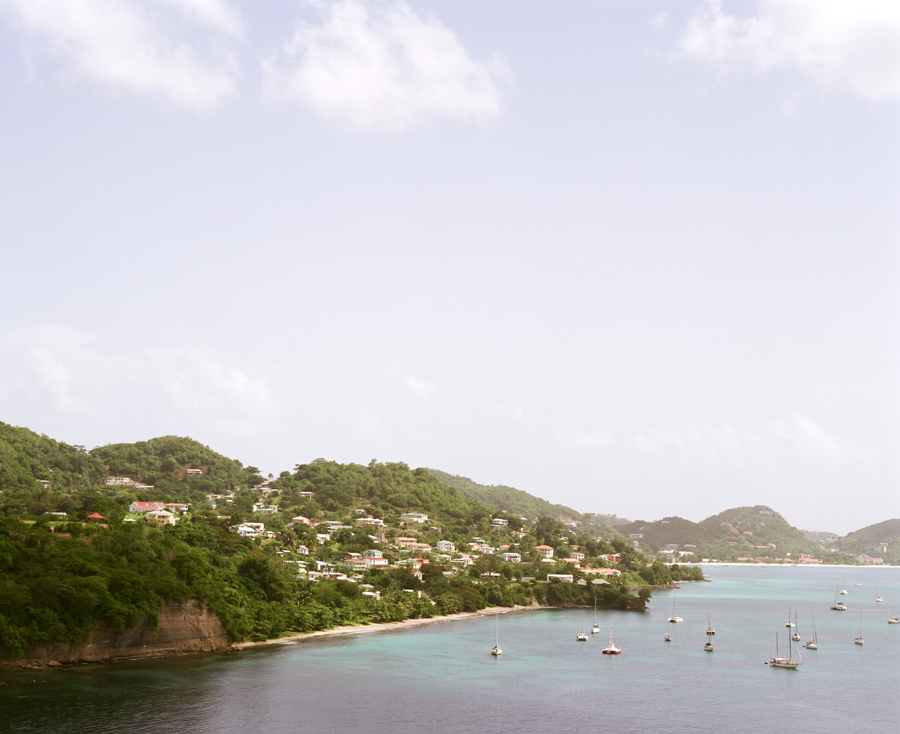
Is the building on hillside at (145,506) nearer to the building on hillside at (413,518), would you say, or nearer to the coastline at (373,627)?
the coastline at (373,627)

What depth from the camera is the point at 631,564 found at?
174250 millimetres

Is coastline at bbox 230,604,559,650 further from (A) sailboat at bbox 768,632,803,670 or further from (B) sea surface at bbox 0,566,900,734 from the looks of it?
(A) sailboat at bbox 768,632,803,670

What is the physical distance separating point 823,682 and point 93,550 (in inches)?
2485

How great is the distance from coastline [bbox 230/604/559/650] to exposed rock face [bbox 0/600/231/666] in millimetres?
3035

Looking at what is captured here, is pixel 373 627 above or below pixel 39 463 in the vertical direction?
below

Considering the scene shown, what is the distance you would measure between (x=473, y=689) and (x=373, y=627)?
32.7 meters

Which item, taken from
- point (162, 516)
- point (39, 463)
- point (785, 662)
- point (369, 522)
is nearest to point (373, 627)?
point (162, 516)

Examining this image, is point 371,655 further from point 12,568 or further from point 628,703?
point 12,568

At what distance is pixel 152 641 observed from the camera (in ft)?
217

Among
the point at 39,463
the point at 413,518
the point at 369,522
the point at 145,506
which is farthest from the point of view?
the point at 413,518

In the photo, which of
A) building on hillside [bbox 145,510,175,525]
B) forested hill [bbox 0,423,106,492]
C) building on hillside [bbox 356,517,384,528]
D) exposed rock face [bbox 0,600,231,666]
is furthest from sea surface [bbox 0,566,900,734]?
forested hill [bbox 0,423,106,492]

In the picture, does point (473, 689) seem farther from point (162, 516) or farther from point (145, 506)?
point (145, 506)

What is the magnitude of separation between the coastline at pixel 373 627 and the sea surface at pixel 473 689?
1.93m

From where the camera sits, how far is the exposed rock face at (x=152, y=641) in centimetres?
5903
